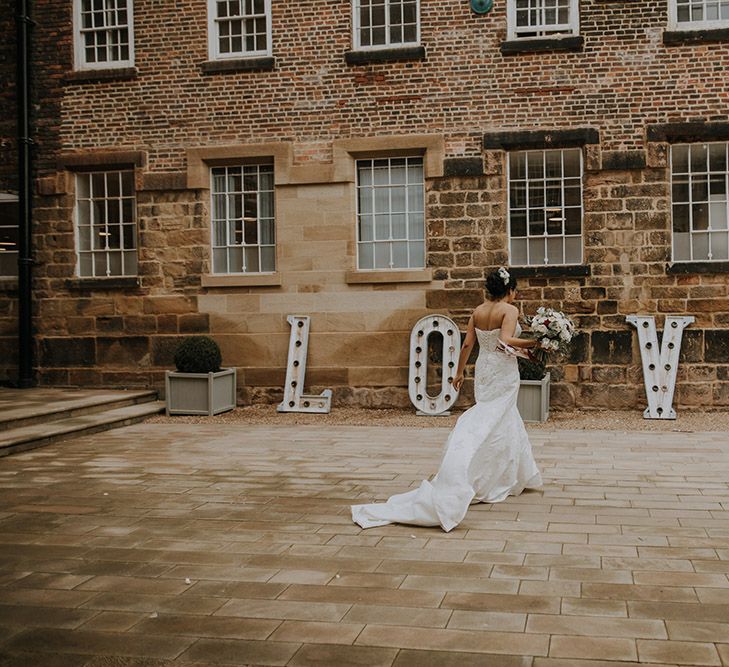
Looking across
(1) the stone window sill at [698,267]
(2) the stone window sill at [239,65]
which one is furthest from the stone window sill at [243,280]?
(1) the stone window sill at [698,267]

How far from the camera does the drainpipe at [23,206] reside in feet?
47.9

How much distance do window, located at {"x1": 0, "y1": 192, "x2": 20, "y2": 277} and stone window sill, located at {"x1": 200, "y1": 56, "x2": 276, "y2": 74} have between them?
153 inches

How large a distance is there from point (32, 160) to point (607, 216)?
8801 mm

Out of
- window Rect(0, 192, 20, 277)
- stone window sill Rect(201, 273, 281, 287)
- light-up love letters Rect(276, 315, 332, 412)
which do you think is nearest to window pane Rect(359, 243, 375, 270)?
light-up love letters Rect(276, 315, 332, 412)

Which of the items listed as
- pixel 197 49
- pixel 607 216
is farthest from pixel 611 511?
pixel 197 49

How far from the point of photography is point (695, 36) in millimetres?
12875

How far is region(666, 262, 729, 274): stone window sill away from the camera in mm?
12773

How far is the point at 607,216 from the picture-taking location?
13047 millimetres

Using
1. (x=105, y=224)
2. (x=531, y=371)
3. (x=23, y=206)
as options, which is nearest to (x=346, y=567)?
(x=531, y=371)

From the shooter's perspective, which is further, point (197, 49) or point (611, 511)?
point (197, 49)

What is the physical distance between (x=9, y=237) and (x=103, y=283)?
1975 mm

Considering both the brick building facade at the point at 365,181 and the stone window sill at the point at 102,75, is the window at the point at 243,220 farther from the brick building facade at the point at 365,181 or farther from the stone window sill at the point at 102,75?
the stone window sill at the point at 102,75

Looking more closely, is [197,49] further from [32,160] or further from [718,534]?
[718,534]

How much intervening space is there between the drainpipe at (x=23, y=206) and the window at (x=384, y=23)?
17.1 ft
